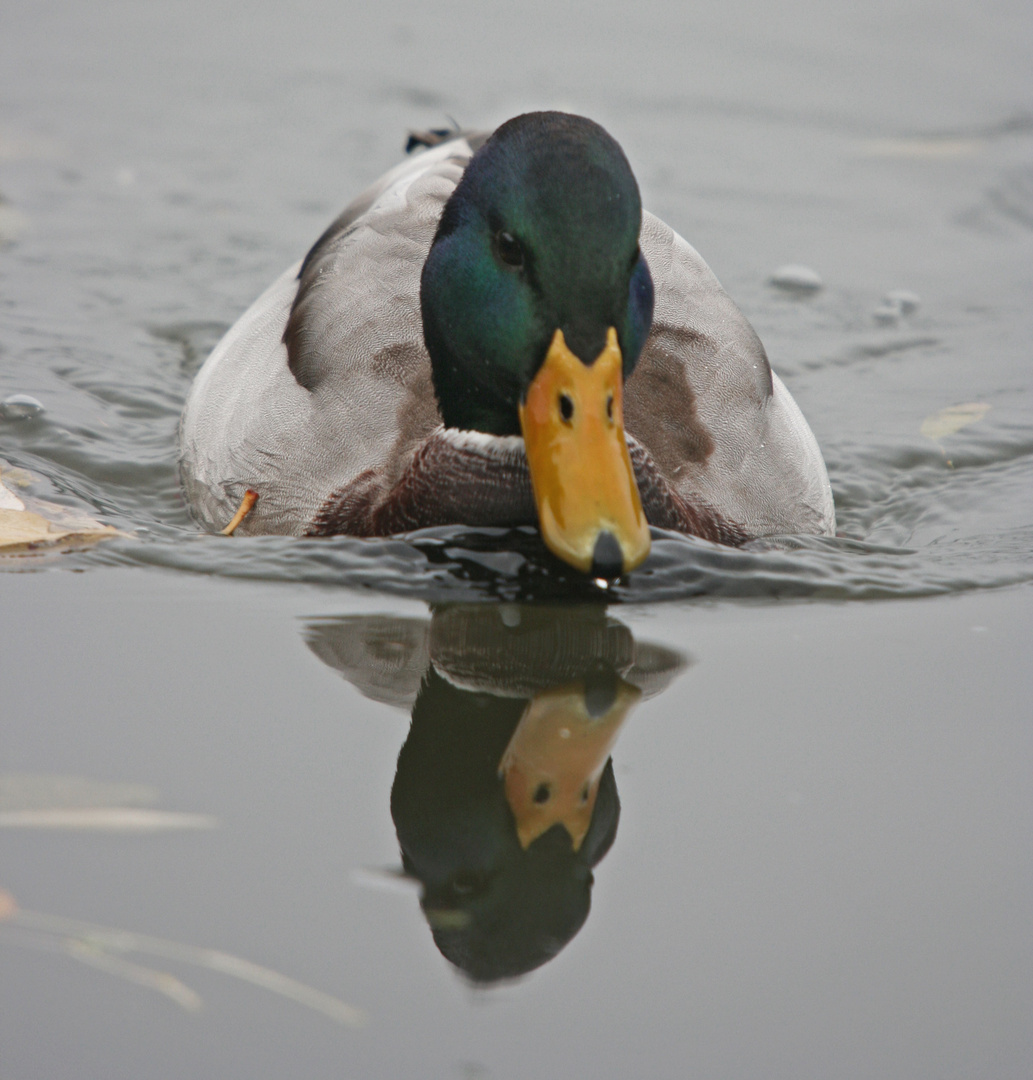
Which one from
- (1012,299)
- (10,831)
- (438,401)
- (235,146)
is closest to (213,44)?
(235,146)

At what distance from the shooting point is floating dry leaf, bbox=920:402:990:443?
607cm

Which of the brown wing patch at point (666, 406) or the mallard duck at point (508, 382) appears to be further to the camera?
the brown wing patch at point (666, 406)

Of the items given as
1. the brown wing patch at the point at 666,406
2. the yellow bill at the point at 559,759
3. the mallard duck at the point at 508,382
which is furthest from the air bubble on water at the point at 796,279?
the yellow bill at the point at 559,759

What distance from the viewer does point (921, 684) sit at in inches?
136

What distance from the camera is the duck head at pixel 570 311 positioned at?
349 cm

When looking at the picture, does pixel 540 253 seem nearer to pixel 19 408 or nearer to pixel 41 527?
pixel 41 527

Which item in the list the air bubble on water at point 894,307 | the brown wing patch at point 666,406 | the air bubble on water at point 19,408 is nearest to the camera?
the brown wing patch at point 666,406

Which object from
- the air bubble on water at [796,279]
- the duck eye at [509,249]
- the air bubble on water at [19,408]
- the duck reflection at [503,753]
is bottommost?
the air bubble on water at [19,408]

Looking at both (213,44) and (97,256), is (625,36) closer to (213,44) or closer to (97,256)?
(213,44)

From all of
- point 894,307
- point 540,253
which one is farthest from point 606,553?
point 894,307

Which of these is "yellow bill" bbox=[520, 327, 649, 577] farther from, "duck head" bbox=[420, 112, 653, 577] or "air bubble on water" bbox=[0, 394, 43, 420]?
"air bubble on water" bbox=[0, 394, 43, 420]

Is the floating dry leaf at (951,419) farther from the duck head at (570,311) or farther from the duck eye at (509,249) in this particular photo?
the duck eye at (509,249)

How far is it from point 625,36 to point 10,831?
28.6 feet

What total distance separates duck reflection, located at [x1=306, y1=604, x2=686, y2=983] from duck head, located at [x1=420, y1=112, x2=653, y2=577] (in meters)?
0.26
